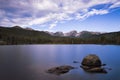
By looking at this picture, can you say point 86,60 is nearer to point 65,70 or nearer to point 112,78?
point 65,70

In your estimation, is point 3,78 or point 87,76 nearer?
point 3,78

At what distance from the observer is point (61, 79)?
136 feet

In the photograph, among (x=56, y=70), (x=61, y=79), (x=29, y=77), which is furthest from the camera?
(x=56, y=70)

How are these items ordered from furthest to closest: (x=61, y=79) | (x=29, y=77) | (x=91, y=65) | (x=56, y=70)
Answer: (x=91, y=65)
(x=56, y=70)
(x=29, y=77)
(x=61, y=79)

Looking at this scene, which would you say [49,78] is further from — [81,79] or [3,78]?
[3,78]

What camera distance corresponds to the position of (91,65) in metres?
57.3

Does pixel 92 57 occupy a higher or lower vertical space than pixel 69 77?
higher

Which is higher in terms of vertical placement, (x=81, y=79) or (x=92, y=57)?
(x=92, y=57)

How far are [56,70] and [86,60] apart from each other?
47.0 ft

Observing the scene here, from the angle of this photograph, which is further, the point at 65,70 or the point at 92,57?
Answer: the point at 92,57

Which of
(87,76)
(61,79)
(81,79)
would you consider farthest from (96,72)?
(61,79)

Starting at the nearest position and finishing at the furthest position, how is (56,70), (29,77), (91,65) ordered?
(29,77)
(56,70)
(91,65)

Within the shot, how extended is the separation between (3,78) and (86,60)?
2939 centimetres

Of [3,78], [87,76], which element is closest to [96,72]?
[87,76]
